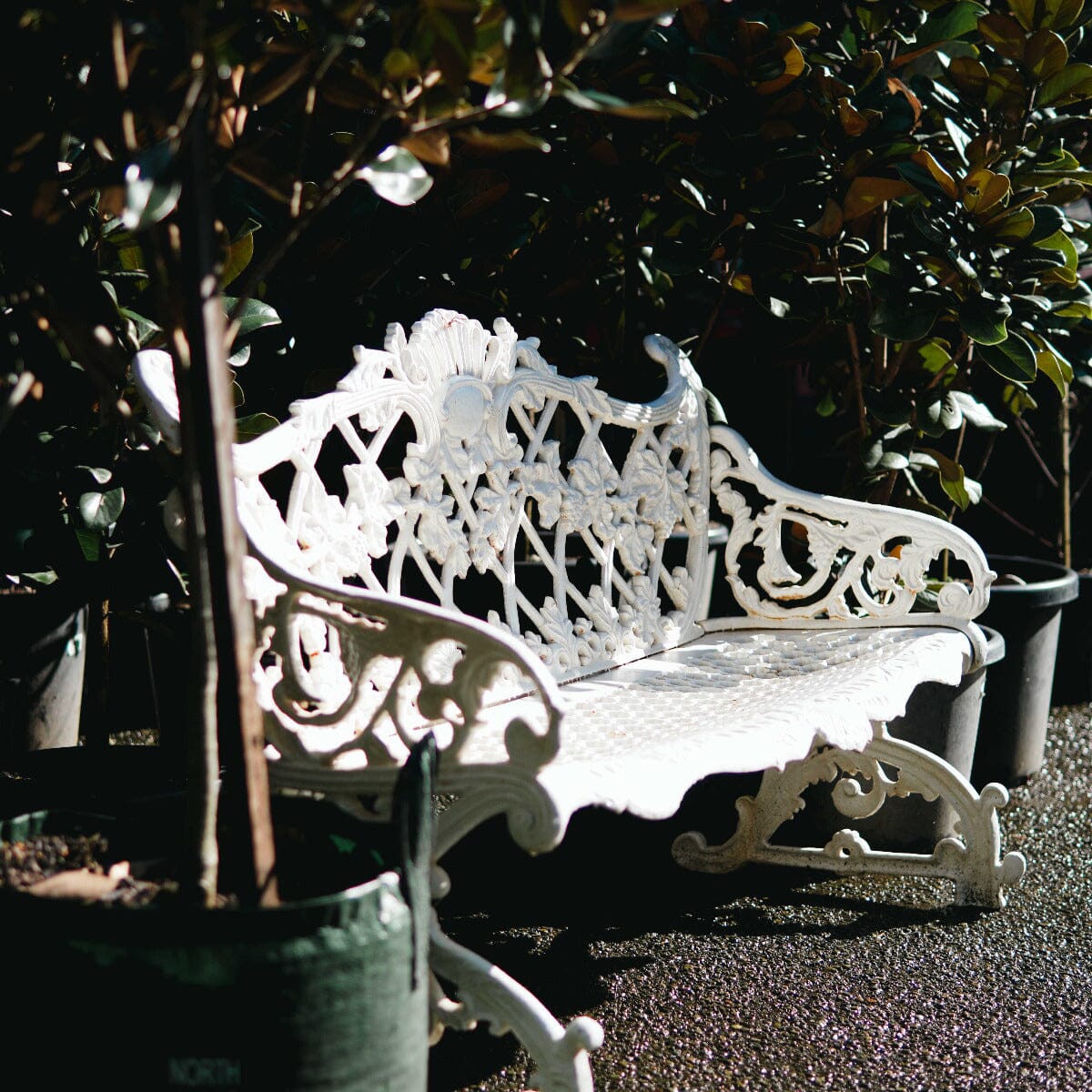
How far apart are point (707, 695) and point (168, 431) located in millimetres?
1150

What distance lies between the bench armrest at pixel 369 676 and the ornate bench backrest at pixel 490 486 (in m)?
0.08

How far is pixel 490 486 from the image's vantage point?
2.68 m

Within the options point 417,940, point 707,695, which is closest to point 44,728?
point 707,695

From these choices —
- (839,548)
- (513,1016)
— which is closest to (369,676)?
(513,1016)

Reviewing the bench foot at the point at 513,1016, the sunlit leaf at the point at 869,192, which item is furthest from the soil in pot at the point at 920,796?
the bench foot at the point at 513,1016

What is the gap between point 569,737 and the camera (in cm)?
213

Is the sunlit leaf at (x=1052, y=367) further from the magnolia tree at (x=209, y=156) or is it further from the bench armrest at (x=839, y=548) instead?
the magnolia tree at (x=209, y=156)

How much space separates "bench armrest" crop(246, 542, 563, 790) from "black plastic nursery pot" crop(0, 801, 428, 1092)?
388 millimetres

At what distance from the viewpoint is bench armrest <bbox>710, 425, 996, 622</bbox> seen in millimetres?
2836

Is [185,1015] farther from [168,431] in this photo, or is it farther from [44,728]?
[44,728]

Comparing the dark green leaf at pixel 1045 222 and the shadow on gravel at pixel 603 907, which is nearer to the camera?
the shadow on gravel at pixel 603 907

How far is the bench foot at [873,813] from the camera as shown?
2.81 meters

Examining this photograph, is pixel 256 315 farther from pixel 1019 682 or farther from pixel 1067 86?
pixel 1019 682

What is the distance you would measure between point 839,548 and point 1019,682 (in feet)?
3.12
